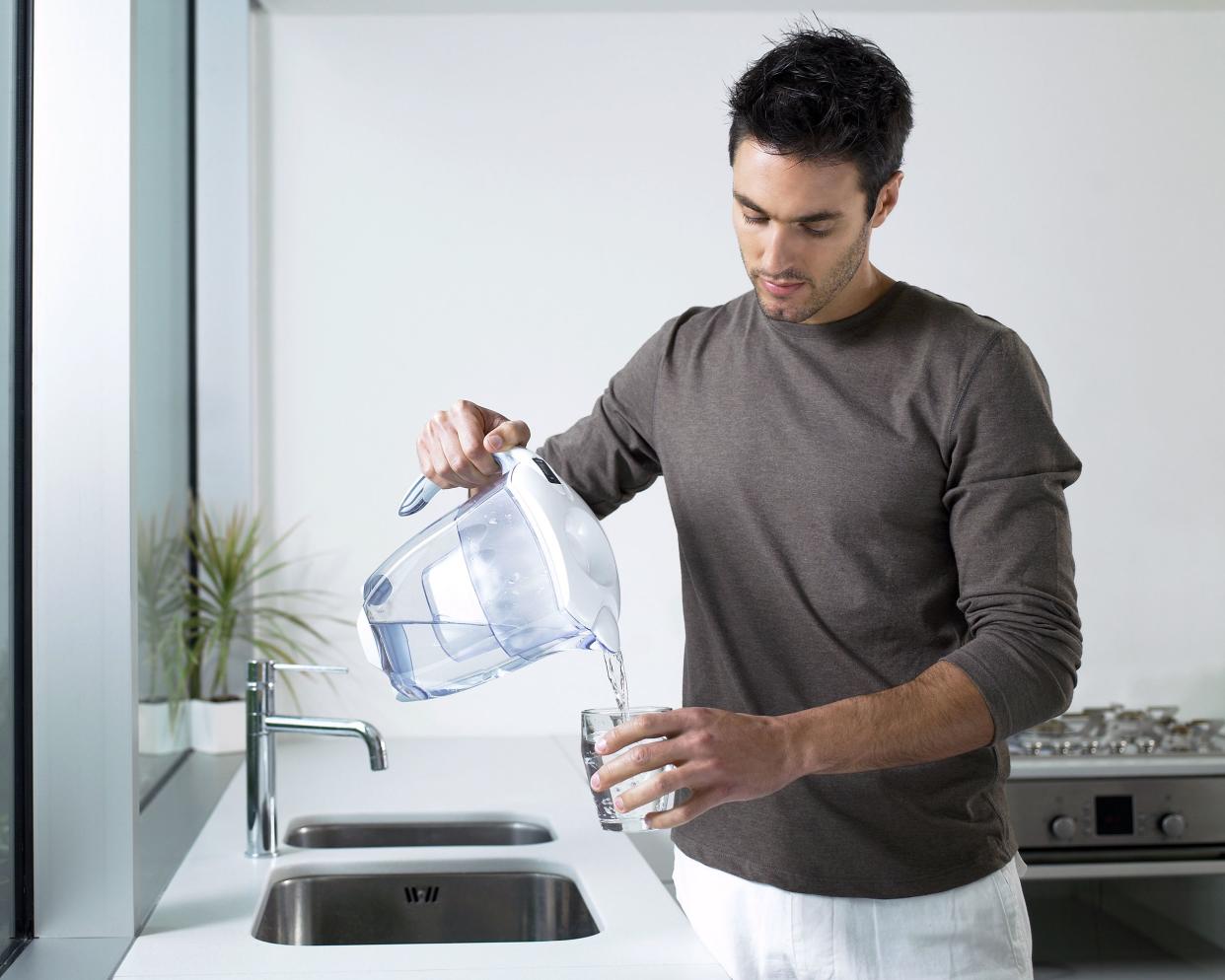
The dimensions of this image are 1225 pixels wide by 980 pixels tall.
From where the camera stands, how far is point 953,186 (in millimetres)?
2721

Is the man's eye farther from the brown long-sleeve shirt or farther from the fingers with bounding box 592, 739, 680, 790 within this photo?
the fingers with bounding box 592, 739, 680, 790

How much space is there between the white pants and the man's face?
626 mm

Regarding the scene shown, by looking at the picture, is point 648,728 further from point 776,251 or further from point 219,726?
point 219,726

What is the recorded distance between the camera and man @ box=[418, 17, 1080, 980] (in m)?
1.22

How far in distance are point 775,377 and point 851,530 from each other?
0.20 metres

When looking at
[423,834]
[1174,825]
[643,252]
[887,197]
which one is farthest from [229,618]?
[1174,825]

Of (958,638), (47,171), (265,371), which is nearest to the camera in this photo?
(47,171)

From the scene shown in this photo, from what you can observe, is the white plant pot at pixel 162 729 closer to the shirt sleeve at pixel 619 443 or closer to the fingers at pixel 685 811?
the shirt sleeve at pixel 619 443

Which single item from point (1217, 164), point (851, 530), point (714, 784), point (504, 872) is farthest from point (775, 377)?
point (1217, 164)

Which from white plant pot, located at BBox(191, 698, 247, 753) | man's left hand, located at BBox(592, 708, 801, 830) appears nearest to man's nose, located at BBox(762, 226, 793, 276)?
man's left hand, located at BBox(592, 708, 801, 830)

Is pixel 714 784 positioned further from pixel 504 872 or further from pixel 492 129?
pixel 492 129

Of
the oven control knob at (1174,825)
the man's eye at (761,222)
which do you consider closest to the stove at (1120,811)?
the oven control knob at (1174,825)

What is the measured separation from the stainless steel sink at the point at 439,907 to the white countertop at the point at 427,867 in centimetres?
2

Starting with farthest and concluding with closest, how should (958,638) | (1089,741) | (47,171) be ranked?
1. (1089,741)
2. (958,638)
3. (47,171)
